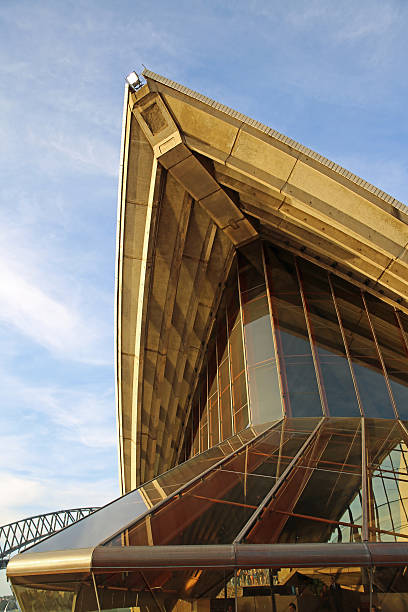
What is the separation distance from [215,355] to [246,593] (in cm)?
1438

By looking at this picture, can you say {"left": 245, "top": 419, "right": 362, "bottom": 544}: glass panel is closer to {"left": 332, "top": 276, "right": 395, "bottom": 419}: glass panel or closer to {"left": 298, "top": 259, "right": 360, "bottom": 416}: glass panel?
{"left": 298, "top": 259, "right": 360, "bottom": 416}: glass panel

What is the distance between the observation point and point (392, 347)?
13.6m

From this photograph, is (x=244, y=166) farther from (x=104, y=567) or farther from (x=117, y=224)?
(x=104, y=567)

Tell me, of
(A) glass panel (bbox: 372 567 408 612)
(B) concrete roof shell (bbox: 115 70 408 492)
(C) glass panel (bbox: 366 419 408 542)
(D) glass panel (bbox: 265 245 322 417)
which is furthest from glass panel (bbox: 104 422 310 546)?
(B) concrete roof shell (bbox: 115 70 408 492)

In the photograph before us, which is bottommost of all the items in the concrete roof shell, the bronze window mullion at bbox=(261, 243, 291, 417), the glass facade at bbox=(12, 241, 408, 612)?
the glass facade at bbox=(12, 241, 408, 612)

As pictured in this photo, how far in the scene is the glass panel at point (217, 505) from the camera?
4875 mm

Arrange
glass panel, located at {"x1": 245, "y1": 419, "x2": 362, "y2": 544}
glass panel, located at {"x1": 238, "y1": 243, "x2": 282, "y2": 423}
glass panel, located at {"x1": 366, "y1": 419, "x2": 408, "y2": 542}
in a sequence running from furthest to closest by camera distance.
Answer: glass panel, located at {"x1": 238, "y1": 243, "x2": 282, "y2": 423}
glass panel, located at {"x1": 366, "y1": 419, "x2": 408, "y2": 542}
glass panel, located at {"x1": 245, "y1": 419, "x2": 362, "y2": 544}

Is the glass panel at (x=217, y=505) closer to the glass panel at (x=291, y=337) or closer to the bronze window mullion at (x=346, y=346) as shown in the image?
the glass panel at (x=291, y=337)

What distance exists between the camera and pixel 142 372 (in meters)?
19.9

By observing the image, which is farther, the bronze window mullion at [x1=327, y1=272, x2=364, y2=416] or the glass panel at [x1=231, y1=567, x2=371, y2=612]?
the bronze window mullion at [x1=327, y1=272, x2=364, y2=416]

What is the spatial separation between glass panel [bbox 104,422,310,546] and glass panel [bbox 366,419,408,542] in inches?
52.5

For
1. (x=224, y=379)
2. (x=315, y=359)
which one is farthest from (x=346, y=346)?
(x=224, y=379)

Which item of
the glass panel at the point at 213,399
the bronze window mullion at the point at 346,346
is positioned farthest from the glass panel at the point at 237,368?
the bronze window mullion at the point at 346,346

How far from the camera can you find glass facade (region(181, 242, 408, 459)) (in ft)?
41.2
